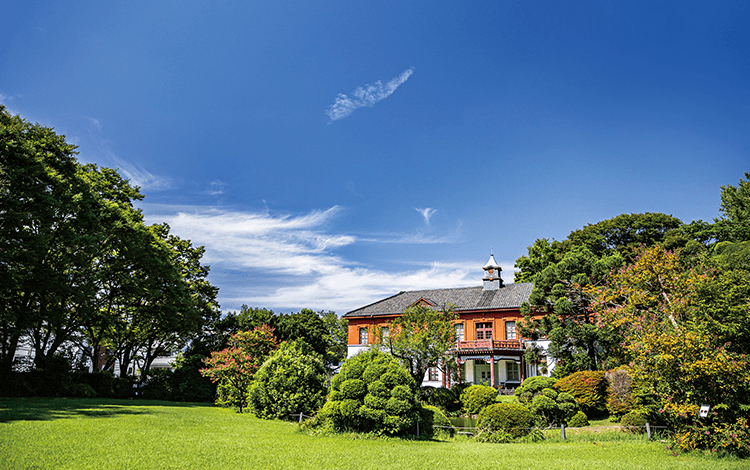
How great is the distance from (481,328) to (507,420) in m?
24.1

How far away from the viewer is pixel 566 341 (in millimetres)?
25531

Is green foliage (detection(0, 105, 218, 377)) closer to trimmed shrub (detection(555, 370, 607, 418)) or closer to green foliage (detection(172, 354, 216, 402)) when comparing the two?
green foliage (detection(172, 354, 216, 402))

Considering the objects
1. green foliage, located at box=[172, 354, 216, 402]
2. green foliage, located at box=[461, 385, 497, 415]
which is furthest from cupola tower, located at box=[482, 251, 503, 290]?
green foliage, located at box=[172, 354, 216, 402]

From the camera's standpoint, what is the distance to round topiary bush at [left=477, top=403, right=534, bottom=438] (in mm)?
15688

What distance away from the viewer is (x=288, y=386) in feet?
62.8

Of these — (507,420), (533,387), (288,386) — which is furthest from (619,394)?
(288,386)

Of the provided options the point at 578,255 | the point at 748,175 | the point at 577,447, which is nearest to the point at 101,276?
the point at 577,447

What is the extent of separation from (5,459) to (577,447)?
1405 cm

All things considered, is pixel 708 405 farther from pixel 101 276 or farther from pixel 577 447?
pixel 101 276

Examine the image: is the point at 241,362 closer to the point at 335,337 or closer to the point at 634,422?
the point at 634,422

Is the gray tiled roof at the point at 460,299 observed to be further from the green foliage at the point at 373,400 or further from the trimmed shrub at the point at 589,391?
the green foliage at the point at 373,400

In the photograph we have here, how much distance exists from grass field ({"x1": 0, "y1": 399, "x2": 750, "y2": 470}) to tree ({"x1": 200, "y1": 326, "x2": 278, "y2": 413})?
7679mm

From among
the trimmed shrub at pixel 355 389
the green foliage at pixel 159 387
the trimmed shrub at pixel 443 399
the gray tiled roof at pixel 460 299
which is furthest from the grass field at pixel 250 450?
the gray tiled roof at pixel 460 299

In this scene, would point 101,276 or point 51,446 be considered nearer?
point 51,446
